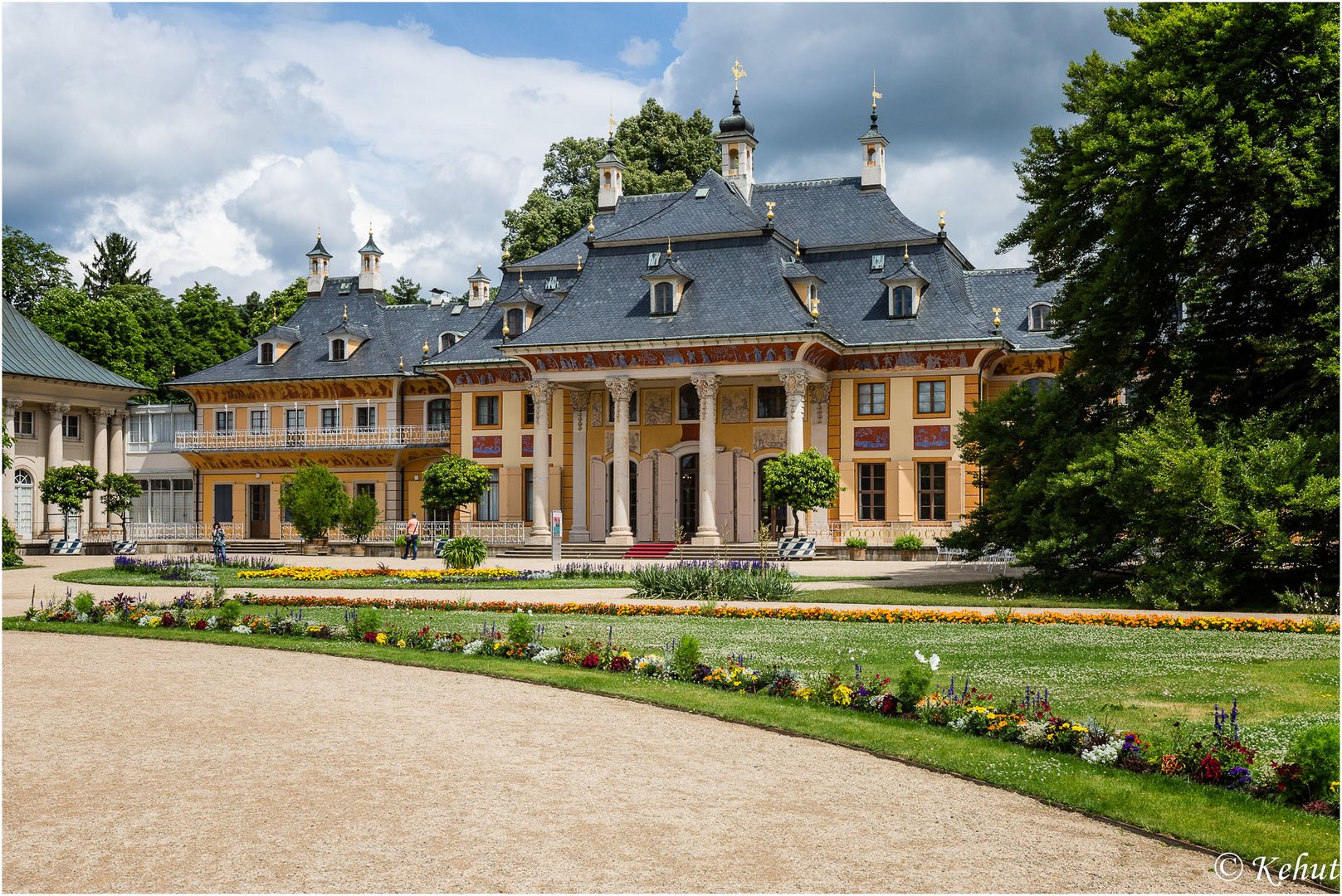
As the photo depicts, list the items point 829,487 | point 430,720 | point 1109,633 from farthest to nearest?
point 829,487
point 1109,633
point 430,720

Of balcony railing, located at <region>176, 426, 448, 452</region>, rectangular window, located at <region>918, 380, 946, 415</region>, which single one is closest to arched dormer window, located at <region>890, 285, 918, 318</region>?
rectangular window, located at <region>918, 380, 946, 415</region>

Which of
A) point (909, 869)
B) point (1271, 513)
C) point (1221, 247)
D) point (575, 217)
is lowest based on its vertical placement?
point (909, 869)

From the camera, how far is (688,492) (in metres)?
44.6

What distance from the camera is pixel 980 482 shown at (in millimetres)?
28156

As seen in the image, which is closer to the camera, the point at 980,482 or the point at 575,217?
the point at 980,482

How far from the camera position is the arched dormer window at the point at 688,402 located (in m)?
44.6

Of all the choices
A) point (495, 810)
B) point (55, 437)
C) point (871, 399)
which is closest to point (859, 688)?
point (495, 810)

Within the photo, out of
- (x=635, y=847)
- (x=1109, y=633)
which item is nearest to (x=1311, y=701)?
(x=1109, y=633)

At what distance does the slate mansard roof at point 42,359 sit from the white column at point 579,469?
22.9 meters

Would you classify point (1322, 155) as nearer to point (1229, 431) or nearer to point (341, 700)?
point (1229, 431)

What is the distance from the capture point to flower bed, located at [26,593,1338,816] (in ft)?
28.4

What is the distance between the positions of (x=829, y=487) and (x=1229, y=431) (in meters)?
16.5

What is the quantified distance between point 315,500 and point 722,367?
15.4 m

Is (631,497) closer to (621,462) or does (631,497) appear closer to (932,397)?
(621,462)
